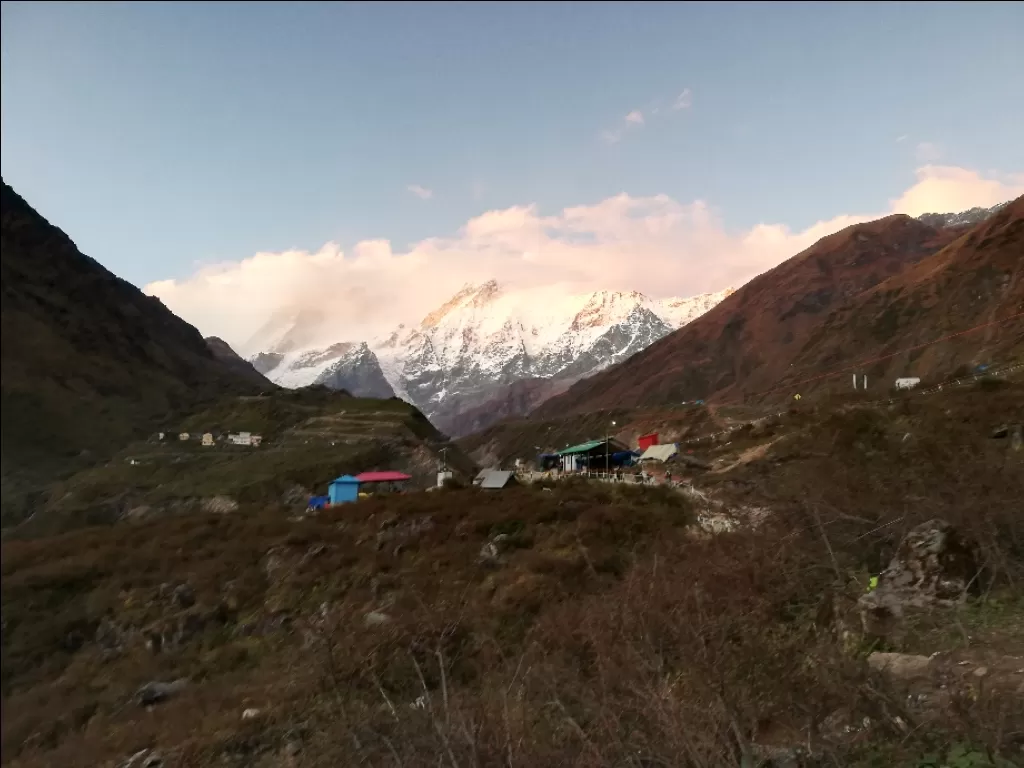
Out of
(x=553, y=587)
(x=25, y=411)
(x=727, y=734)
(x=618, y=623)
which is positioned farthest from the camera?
(x=553, y=587)

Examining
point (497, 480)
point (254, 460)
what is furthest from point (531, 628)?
point (254, 460)

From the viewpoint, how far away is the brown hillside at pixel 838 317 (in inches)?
2549

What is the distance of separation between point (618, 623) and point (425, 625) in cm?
425

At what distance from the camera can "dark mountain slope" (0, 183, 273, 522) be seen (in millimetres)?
5625

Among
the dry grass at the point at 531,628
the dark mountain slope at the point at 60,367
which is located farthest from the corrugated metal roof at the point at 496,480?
the dark mountain slope at the point at 60,367

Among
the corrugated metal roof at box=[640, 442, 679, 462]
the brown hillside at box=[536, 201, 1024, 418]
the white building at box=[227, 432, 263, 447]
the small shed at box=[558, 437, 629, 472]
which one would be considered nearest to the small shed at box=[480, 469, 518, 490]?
the small shed at box=[558, 437, 629, 472]

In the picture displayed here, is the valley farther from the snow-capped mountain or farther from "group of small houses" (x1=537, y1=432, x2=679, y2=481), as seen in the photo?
the snow-capped mountain

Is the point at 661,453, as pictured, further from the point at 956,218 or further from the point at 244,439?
the point at 956,218

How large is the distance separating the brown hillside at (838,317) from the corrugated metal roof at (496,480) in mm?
38874

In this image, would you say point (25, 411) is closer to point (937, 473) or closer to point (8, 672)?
point (8, 672)

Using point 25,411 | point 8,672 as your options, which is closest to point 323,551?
point 8,672

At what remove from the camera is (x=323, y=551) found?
20859mm

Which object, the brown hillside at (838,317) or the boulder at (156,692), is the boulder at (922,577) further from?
the brown hillside at (838,317)

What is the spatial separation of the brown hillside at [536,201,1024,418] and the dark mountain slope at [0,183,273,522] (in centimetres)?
5501
